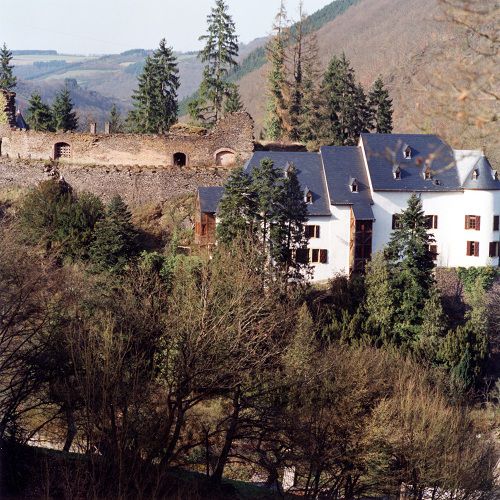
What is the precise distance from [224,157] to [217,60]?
25.1 feet

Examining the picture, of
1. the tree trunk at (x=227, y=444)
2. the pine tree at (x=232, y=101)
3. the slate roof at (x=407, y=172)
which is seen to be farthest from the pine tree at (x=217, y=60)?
the tree trunk at (x=227, y=444)

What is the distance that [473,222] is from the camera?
3744 centimetres

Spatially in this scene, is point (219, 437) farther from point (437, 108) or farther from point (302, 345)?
point (437, 108)

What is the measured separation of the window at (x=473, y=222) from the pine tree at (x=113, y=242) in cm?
1435

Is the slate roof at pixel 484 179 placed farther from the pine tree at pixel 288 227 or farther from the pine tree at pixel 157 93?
the pine tree at pixel 157 93

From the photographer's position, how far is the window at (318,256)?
118 ft

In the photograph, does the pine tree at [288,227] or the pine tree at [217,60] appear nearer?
the pine tree at [288,227]

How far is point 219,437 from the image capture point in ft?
68.6

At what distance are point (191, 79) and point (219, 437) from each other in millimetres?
74978

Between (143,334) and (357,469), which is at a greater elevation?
(143,334)

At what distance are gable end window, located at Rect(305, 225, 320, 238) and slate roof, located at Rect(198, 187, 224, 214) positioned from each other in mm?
3933

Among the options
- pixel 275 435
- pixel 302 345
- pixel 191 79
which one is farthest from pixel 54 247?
pixel 191 79

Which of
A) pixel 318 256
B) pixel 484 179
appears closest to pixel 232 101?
pixel 318 256

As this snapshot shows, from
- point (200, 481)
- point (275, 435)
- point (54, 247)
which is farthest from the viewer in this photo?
point (54, 247)
